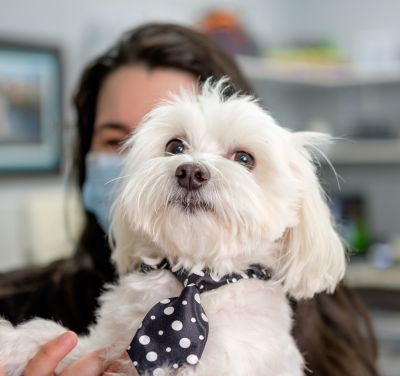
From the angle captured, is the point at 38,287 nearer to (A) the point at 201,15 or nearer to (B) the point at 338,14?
(A) the point at 201,15

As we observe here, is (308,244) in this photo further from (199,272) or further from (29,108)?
(29,108)

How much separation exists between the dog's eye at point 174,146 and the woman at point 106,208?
29cm

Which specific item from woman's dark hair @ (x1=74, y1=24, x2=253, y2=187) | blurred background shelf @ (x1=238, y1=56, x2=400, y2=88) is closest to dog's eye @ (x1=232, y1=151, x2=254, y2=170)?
woman's dark hair @ (x1=74, y1=24, x2=253, y2=187)

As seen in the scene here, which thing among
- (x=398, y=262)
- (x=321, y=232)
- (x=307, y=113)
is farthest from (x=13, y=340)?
(x=307, y=113)

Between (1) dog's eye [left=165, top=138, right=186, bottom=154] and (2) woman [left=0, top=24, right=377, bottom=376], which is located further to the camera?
(2) woman [left=0, top=24, right=377, bottom=376]

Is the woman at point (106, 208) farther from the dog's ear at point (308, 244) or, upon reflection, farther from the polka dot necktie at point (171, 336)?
the polka dot necktie at point (171, 336)

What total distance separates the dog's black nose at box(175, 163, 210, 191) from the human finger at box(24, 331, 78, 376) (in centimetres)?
28

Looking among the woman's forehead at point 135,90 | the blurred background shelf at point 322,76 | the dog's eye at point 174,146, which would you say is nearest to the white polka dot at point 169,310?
the dog's eye at point 174,146

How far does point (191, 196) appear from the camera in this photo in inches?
34.9

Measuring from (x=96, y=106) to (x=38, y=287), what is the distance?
0.47 meters

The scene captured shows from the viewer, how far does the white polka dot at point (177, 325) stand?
87 centimetres

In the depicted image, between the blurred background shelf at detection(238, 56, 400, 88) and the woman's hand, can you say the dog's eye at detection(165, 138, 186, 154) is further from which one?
the blurred background shelf at detection(238, 56, 400, 88)

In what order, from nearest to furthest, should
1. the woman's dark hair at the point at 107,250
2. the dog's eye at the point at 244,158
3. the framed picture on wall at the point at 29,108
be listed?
1. the dog's eye at the point at 244,158
2. the woman's dark hair at the point at 107,250
3. the framed picture on wall at the point at 29,108

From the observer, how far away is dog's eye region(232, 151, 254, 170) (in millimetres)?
965
